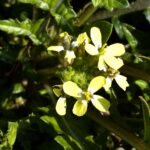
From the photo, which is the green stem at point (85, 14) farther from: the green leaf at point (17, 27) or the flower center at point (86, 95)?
the flower center at point (86, 95)

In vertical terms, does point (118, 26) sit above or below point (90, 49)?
below

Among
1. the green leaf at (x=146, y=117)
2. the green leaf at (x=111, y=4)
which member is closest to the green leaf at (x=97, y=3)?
the green leaf at (x=111, y=4)

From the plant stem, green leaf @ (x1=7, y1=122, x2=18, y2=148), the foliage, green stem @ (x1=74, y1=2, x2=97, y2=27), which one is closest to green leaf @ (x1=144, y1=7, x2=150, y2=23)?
the foliage

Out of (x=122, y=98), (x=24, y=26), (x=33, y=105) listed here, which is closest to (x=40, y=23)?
(x=24, y=26)

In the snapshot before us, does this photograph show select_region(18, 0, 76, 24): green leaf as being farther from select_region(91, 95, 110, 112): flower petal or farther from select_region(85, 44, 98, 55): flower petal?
select_region(91, 95, 110, 112): flower petal

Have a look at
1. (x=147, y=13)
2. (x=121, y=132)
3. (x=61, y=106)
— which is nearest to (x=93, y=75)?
(x=61, y=106)

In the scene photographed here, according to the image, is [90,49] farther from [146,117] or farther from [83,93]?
[146,117]
